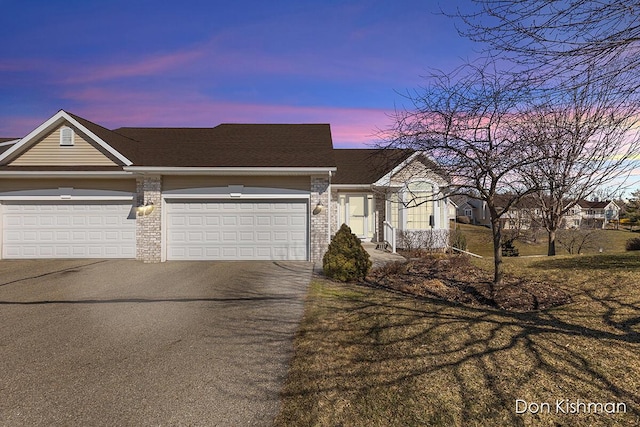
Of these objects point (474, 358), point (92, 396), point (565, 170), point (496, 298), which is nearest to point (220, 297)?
point (92, 396)

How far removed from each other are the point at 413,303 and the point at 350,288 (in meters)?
1.87

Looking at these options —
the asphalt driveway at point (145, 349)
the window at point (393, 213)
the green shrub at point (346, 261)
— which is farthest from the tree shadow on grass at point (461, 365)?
the window at point (393, 213)

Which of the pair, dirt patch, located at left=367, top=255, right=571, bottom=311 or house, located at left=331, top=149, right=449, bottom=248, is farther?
house, located at left=331, top=149, right=449, bottom=248

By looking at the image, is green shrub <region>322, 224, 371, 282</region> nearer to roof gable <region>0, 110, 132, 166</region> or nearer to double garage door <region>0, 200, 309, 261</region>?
→ double garage door <region>0, 200, 309, 261</region>

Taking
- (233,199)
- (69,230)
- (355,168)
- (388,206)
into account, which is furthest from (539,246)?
(69,230)

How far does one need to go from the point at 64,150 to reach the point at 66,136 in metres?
0.51

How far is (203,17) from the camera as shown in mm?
9047

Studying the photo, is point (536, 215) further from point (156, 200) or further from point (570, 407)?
point (156, 200)

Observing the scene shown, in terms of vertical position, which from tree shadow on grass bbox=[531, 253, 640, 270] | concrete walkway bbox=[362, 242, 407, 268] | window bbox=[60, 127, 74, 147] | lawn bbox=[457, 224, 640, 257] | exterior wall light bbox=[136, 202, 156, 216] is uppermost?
window bbox=[60, 127, 74, 147]

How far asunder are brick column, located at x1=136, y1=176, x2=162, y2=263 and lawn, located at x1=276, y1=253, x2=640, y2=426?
7490 mm

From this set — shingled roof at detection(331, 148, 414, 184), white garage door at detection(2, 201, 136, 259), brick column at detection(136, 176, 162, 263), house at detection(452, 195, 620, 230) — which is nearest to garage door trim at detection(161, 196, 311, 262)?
brick column at detection(136, 176, 162, 263)

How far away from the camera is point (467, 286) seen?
25.8 ft

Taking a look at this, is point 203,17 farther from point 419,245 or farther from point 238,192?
point 419,245

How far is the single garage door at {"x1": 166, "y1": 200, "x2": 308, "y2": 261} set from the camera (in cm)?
1189
